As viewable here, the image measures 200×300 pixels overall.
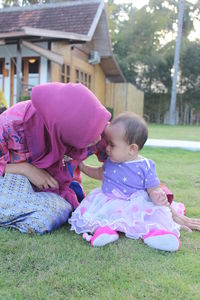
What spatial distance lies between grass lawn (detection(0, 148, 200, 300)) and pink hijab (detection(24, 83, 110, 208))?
0.47 meters

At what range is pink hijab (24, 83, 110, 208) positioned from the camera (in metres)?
1.64

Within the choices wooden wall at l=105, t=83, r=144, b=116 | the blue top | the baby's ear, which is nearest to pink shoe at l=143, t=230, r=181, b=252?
the blue top

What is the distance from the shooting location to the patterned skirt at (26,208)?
1.82 metres

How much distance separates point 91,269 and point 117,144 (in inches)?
30.6

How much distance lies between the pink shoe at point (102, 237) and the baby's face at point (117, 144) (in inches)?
17.5

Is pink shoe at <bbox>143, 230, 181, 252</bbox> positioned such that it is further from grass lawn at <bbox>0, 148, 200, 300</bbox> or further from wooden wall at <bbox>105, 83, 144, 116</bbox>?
wooden wall at <bbox>105, 83, 144, 116</bbox>

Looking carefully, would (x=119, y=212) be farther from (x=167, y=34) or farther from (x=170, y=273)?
(x=167, y=34)

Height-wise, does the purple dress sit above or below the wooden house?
below

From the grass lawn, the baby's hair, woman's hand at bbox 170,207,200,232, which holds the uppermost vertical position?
the baby's hair

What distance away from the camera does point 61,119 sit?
1640 mm

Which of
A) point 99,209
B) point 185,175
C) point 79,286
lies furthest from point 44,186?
point 185,175

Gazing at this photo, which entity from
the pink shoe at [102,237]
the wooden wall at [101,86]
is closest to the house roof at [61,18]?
the wooden wall at [101,86]

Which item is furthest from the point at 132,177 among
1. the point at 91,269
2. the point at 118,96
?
the point at 118,96

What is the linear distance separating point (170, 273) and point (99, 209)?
0.65m
